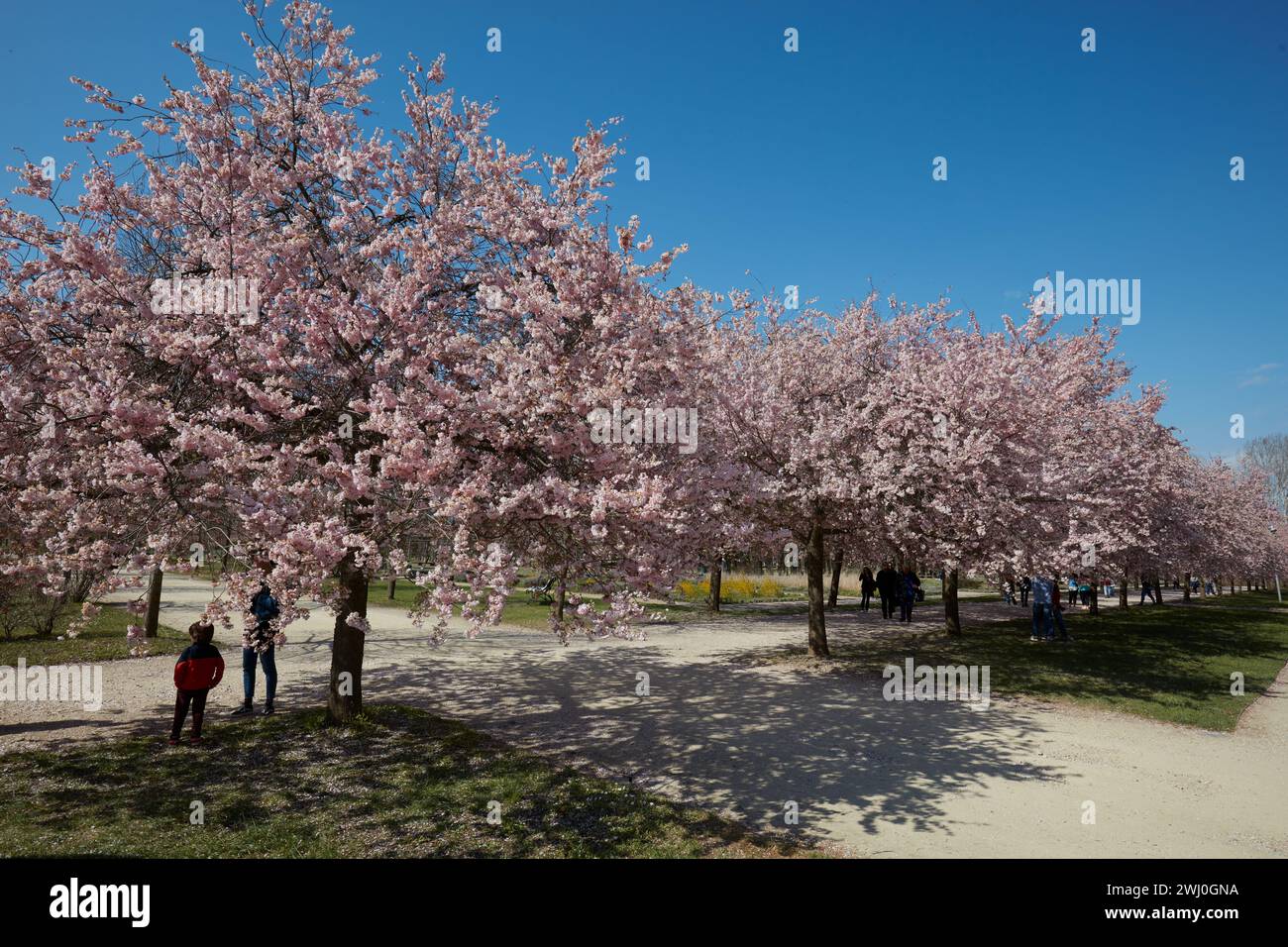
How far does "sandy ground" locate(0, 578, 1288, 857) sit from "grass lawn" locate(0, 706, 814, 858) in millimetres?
845

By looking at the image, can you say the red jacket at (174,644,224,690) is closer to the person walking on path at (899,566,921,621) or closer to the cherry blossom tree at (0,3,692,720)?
the cherry blossom tree at (0,3,692,720)

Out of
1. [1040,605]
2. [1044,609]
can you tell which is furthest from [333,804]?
[1044,609]

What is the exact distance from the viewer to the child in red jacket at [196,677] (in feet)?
28.3

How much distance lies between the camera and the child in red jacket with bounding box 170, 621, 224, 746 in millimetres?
8625

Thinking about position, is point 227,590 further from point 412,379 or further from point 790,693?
point 790,693

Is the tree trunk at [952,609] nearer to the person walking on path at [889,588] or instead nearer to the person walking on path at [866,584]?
the person walking on path at [889,588]

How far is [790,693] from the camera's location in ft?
40.9

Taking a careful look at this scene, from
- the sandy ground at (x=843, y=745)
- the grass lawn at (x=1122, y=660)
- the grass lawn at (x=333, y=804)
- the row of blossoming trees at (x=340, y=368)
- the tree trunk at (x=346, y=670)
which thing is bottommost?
the grass lawn at (x=1122, y=660)

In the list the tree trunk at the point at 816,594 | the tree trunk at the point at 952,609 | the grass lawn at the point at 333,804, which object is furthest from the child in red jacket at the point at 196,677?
the tree trunk at the point at 952,609

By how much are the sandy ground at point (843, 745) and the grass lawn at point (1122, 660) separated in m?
0.80

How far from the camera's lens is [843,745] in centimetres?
Answer: 926

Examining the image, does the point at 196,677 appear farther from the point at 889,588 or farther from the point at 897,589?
the point at 897,589
